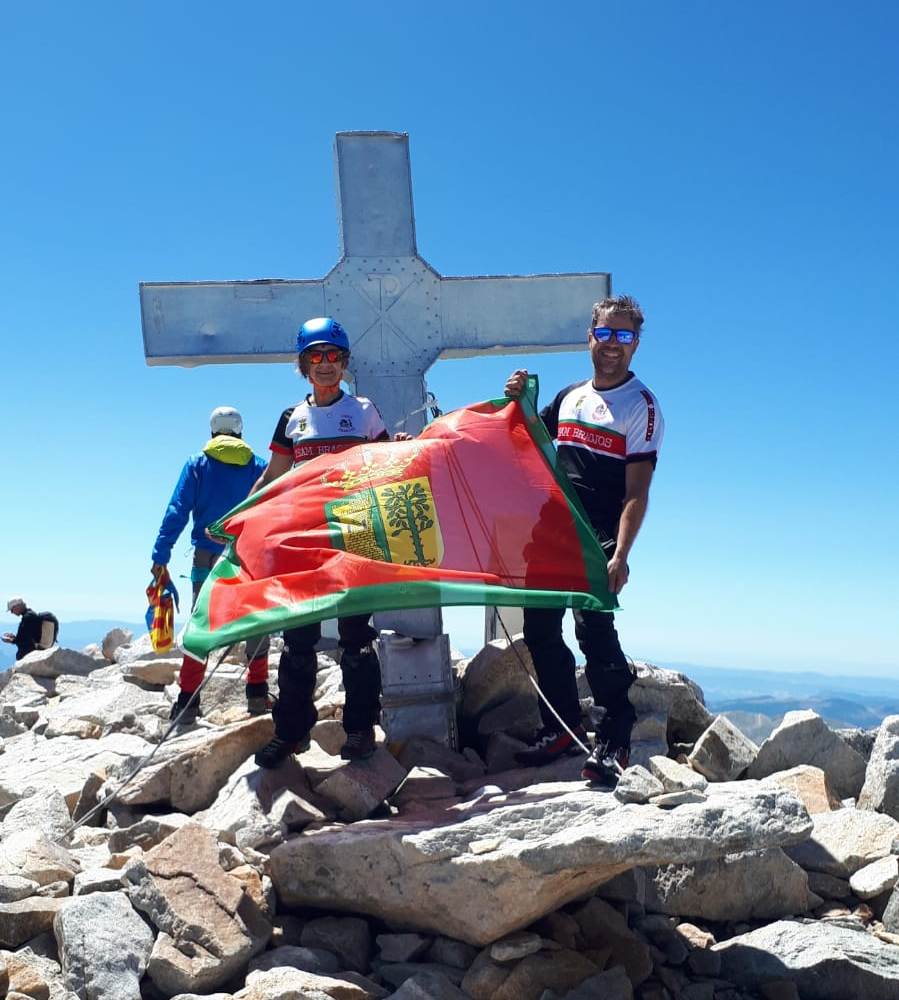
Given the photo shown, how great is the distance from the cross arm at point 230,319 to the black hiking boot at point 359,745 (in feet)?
11.0

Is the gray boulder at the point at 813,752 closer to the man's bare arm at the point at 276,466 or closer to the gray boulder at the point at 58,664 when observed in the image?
the man's bare arm at the point at 276,466

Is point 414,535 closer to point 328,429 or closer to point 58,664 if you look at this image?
point 328,429

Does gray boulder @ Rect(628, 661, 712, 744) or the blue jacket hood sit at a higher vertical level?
the blue jacket hood

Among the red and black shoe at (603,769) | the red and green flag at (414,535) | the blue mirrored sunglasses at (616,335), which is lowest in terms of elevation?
the red and black shoe at (603,769)

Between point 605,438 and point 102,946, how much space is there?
3.69 metres

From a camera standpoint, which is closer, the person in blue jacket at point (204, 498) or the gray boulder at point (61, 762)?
the gray boulder at point (61, 762)

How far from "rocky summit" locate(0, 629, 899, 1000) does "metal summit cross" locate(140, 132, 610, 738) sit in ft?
9.27

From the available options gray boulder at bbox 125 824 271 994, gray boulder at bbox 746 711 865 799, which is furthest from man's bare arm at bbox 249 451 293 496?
gray boulder at bbox 746 711 865 799

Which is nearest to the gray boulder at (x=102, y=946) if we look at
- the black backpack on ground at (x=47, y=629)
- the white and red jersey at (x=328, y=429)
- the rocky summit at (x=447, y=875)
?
the rocky summit at (x=447, y=875)

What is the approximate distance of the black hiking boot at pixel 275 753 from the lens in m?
6.00

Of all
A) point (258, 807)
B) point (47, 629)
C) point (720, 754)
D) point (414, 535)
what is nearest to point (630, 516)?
point (414, 535)

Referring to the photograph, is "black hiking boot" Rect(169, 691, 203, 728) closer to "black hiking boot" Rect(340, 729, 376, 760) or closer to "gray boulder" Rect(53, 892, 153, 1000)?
"black hiking boot" Rect(340, 729, 376, 760)

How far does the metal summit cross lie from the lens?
8.13 meters

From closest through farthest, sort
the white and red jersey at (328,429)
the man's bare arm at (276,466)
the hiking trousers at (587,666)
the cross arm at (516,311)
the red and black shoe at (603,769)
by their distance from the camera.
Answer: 1. the red and black shoe at (603,769)
2. the hiking trousers at (587,666)
3. the white and red jersey at (328,429)
4. the man's bare arm at (276,466)
5. the cross arm at (516,311)
